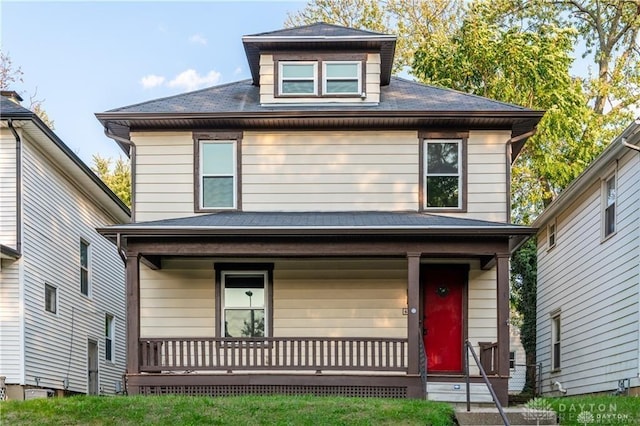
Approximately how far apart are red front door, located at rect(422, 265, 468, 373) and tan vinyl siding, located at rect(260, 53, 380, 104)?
11.2 ft

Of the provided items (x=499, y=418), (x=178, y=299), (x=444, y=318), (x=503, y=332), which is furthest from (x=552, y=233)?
(x=178, y=299)

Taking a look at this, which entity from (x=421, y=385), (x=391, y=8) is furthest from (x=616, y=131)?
(x=421, y=385)

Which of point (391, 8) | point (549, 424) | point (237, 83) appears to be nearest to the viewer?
point (549, 424)

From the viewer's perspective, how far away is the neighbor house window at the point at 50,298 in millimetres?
14376

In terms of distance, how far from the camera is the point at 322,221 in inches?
469

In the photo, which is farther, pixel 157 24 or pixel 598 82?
pixel 598 82

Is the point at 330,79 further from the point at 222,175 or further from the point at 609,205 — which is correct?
the point at 609,205

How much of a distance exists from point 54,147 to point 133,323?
485 cm

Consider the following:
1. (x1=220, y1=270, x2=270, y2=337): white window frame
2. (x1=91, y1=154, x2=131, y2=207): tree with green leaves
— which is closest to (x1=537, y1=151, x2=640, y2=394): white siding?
(x1=220, y1=270, x2=270, y2=337): white window frame

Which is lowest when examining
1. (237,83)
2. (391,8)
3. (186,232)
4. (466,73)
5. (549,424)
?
(549,424)

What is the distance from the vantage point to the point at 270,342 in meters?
11.8

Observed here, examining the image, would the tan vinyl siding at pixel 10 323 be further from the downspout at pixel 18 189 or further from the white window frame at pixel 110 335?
the white window frame at pixel 110 335

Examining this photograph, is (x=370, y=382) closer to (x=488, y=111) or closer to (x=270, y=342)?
(x=270, y=342)

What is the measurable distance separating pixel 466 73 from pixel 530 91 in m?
1.94
